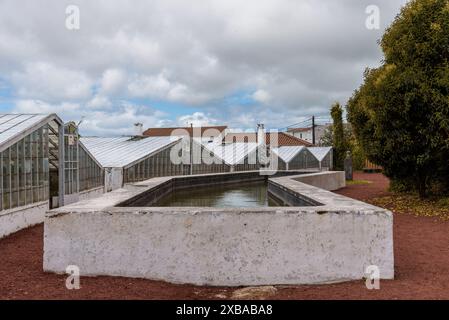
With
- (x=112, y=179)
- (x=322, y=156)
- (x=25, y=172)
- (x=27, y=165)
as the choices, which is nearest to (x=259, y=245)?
(x=25, y=172)

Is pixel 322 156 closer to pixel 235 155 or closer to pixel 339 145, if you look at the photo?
pixel 339 145

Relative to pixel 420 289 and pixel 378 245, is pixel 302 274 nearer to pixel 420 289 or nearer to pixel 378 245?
pixel 378 245

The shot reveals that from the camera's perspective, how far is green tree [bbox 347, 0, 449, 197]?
11.1 metres

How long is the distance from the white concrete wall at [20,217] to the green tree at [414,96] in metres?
9.89

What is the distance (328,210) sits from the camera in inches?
220

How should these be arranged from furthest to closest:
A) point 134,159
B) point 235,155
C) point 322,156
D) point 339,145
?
point 322,156, point 339,145, point 235,155, point 134,159

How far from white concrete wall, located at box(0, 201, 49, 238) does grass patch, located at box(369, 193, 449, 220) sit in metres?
10.2

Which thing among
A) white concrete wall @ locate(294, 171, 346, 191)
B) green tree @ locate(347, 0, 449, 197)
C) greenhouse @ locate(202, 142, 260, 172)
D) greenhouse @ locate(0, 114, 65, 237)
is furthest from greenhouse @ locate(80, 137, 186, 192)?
green tree @ locate(347, 0, 449, 197)

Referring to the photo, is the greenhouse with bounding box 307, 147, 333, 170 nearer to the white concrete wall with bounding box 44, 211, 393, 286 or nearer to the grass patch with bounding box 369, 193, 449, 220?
the grass patch with bounding box 369, 193, 449, 220

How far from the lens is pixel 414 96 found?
11.1 m

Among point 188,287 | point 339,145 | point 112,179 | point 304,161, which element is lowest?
point 188,287

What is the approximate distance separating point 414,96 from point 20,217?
1064 centimetres

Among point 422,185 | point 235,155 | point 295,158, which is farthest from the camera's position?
point 295,158

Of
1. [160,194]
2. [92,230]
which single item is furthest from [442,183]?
[92,230]
